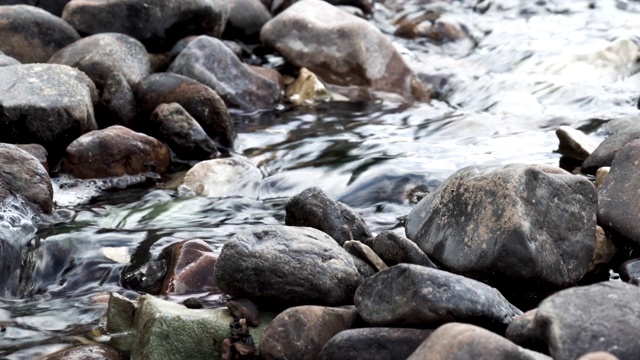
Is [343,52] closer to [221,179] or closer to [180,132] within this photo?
[180,132]

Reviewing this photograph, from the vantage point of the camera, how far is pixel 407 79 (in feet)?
33.4

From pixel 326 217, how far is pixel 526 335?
173cm

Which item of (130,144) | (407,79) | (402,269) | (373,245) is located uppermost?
(402,269)

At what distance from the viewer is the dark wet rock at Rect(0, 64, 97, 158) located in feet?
22.2

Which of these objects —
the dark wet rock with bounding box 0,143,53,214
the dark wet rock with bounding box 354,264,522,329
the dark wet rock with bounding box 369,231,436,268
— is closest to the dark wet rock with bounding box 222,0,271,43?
the dark wet rock with bounding box 0,143,53,214

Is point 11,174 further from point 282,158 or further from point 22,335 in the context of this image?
point 282,158

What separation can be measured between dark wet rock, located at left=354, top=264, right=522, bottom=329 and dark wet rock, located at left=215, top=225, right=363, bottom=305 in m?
0.42

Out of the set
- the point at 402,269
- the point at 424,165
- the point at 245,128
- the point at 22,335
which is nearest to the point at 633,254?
the point at 402,269

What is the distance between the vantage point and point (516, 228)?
13.2 feet

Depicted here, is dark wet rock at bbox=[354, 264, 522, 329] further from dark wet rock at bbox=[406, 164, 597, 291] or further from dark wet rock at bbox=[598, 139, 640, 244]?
dark wet rock at bbox=[598, 139, 640, 244]

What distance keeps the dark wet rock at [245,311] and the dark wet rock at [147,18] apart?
573 cm

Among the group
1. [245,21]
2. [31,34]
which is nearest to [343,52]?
[245,21]

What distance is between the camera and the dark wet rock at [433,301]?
3367 millimetres

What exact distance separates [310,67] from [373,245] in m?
5.96
